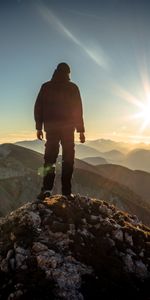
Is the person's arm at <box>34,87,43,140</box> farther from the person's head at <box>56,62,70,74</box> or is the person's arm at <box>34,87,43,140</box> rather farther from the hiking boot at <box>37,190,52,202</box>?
the hiking boot at <box>37,190,52,202</box>

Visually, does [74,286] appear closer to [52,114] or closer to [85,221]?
[85,221]

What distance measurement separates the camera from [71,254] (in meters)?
9.59

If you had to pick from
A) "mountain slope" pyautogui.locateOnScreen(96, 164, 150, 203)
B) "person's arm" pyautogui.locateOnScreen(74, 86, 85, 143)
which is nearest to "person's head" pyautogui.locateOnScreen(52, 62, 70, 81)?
"person's arm" pyautogui.locateOnScreen(74, 86, 85, 143)

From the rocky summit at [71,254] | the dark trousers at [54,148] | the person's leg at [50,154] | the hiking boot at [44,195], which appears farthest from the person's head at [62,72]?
the rocky summit at [71,254]

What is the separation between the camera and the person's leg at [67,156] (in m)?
12.2

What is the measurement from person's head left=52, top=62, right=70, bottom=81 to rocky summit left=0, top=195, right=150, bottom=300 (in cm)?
402

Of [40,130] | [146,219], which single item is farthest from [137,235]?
[146,219]

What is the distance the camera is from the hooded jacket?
12202mm

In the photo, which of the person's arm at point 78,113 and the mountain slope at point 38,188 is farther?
the mountain slope at point 38,188

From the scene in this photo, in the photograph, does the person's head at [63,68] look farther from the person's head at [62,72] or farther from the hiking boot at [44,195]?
the hiking boot at [44,195]

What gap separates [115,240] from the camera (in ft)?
35.0

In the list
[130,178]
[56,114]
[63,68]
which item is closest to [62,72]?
[63,68]

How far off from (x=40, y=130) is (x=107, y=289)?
5.62 metres

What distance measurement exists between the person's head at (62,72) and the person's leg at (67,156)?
1.72 meters
